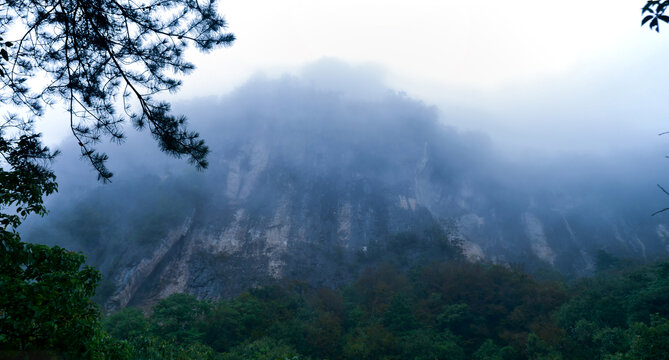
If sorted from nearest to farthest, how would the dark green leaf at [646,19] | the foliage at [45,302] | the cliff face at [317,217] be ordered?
the dark green leaf at [646,19] < the foliage at [45,302] < the cliff face at [317,217]

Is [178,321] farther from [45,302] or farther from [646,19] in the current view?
[646,19]

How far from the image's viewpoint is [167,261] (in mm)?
47406

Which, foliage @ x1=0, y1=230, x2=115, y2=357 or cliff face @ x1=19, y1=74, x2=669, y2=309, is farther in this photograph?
cliff face @ x1=19, y1=74, x2=669, y2=309

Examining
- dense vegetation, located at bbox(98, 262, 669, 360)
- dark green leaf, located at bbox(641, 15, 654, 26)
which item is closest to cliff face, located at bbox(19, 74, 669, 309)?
dense vegetation, located at bbox(98, 262, 669, 360)

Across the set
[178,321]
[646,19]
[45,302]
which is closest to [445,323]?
[178,321]

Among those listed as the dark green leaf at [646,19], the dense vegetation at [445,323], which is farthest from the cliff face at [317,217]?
the dark green leaf at [646,19]

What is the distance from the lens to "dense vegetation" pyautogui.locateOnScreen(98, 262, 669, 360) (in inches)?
728

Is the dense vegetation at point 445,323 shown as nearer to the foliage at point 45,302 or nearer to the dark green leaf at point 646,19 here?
the foliage at point 45,302

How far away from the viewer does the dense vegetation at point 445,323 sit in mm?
18500

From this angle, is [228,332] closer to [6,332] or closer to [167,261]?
[6,332]

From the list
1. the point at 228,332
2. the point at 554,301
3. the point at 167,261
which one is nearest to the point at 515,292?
the point at 554,301

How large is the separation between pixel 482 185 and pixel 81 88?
7164cm

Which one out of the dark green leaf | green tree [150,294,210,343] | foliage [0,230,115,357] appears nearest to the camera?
the dark green leaf

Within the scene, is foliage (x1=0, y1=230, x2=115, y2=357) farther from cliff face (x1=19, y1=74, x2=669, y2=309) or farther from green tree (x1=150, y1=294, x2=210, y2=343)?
cliff face (x1=19, y1=74, x2=669, y2=309)
